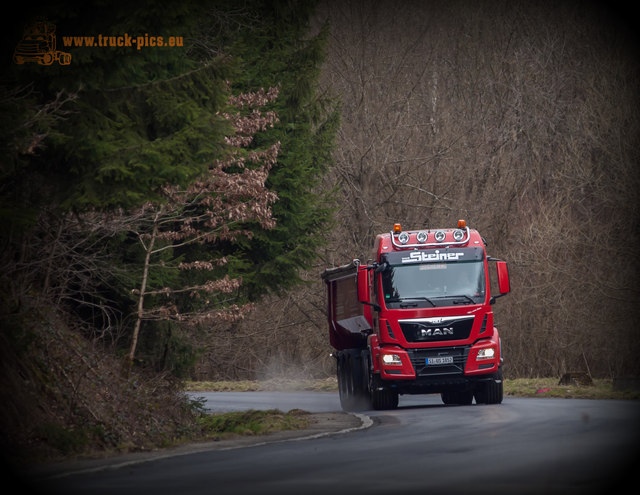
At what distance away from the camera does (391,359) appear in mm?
22844

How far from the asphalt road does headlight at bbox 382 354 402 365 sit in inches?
160

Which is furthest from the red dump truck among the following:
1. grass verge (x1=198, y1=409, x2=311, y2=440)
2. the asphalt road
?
the asphalt road

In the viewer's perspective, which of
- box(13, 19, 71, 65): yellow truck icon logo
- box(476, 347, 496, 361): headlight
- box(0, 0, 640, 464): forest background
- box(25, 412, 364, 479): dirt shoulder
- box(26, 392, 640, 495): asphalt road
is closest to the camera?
box(26, 392, 640, 495): asphalt road

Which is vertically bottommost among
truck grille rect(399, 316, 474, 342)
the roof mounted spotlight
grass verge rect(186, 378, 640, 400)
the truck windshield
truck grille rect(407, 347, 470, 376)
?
grass verge rect(186, 378, 640, 400)

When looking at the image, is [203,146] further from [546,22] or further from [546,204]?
[546,22]

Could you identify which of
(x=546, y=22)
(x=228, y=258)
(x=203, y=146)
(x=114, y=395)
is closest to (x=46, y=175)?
(x=203, y=146)

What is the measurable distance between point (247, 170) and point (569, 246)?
1331cm

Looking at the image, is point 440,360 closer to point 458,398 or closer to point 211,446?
point 458,398

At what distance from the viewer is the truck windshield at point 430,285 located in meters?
22.9

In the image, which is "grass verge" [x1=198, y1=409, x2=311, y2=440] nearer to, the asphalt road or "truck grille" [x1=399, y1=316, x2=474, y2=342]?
the asphalt road

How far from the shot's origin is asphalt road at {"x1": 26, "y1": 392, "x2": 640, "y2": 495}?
10281 mm

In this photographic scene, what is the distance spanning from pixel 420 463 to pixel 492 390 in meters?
11.8

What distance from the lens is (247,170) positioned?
83.0 feet

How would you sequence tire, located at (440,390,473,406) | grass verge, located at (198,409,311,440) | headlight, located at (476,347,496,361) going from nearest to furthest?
grass verge, located at (198,409,311,440) → headlight, located at (476,347,496,361) → tire, located at (440,390,473,406)
